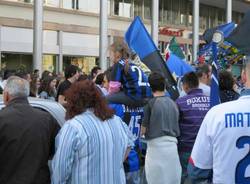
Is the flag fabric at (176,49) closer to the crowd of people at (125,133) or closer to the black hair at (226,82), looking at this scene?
the crowd of people at (125,133)

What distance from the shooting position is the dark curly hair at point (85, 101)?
4531 millimetres

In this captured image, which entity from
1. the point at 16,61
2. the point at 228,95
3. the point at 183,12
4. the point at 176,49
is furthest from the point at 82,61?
the point at 228,95

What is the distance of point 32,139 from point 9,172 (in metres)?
0.32

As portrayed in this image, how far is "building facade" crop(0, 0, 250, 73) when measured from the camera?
1074 inches

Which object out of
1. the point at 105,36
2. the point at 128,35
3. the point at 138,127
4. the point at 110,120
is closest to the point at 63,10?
the point at 105,36

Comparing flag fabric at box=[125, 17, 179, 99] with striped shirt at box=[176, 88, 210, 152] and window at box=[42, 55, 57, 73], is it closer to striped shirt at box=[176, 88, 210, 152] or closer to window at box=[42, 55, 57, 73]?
striped shirt at box=[176, 88, 210, 152]

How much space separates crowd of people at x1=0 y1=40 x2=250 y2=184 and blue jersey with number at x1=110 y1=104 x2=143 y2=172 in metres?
0.01

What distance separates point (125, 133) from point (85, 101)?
1.69ft

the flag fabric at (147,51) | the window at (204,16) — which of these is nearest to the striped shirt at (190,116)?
the flag fabric at (147,51)

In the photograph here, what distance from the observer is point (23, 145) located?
451cm

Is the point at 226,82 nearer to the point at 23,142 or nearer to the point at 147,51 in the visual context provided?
the point at 147,51

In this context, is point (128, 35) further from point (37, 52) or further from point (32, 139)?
point (37, 52)

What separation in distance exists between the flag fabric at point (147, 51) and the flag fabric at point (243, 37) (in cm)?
516

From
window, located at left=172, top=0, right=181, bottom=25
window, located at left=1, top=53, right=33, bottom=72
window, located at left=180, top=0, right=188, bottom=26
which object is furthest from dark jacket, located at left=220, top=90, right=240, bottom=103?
window, located at left=180, top=0, right=188, bottom=26
